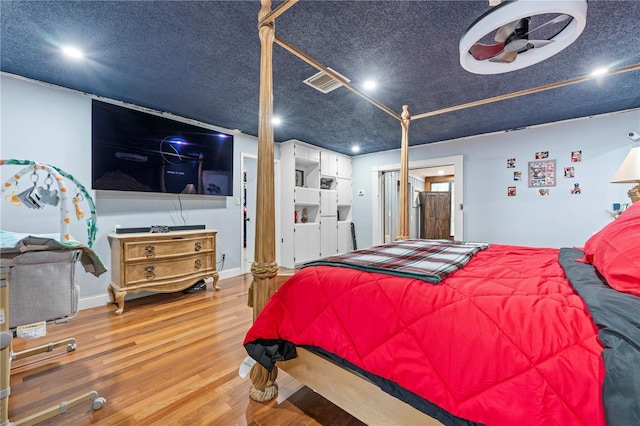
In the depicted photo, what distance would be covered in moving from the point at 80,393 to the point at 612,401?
2313 millimetres

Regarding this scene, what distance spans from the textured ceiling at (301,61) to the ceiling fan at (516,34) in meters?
0.37

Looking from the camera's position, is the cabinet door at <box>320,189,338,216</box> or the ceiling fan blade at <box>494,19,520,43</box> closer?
the ceiling fan blade at <box>494,19,520,43</box>

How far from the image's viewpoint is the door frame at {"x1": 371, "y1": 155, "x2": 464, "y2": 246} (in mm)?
4316

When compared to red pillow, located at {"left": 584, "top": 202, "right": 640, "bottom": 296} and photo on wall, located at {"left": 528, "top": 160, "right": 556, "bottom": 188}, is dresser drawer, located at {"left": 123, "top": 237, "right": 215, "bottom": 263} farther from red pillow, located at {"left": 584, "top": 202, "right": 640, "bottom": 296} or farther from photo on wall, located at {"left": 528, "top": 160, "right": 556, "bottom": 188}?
photo on wall, located at {"left": 528, "top": 160, "right": 556, "bottom": 188}

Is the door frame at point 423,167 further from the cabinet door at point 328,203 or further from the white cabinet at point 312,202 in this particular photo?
the cabinet door at point 328,203

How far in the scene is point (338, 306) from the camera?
118cm

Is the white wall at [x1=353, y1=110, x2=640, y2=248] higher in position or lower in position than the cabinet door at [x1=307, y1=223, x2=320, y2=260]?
higher

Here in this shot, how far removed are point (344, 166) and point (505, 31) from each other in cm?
422

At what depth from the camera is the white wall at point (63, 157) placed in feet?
7.96

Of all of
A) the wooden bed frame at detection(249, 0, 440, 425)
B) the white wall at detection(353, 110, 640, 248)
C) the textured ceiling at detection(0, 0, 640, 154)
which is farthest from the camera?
the white wall at detection(353, 110, 640, 248)

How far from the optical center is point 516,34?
4.35 ft

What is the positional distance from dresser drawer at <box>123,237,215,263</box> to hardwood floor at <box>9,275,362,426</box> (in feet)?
1.94

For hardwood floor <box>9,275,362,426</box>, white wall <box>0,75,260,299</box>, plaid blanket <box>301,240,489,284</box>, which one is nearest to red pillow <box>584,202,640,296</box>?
plaid blanket <box>301,240,489,284</box>

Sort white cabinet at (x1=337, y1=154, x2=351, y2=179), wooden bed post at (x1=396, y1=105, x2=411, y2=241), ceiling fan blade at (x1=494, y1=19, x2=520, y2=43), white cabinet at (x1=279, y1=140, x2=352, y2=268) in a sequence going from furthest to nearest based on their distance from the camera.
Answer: white cabinet at (x1=337, y1=154, x2=351, y2=179) → white cabinet at (x1=279, y1=140, x2=352, y2=268) → wooden bed post at (x1=396, y1=105, x2=411, y2=241) → ceiling fan blade at (x1=494, y1=19, x2=520, y2=43)
